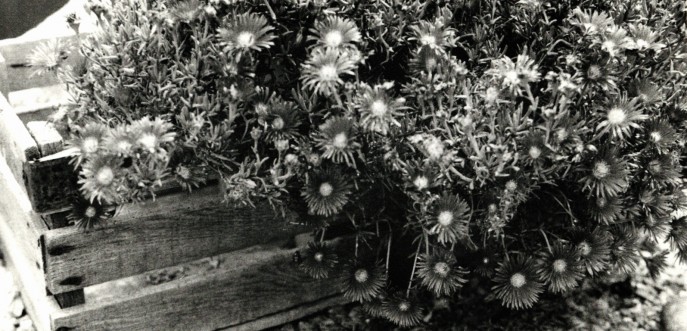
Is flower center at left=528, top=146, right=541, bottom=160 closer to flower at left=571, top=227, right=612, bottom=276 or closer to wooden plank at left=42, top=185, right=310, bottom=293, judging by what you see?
flower at left=571, top=227, right=612, bottom=276

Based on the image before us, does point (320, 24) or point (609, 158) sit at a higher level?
point (320, 24)

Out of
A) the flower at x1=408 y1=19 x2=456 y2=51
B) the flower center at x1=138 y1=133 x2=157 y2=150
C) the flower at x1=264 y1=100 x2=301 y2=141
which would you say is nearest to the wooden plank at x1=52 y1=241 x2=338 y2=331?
the flower at x1=264 y1=100 x2=301 y2=141

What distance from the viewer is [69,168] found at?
1804 millimetres

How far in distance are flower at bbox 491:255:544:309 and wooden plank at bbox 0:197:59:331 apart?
1.19 metres

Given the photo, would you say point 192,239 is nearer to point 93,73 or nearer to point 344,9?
point 93,73

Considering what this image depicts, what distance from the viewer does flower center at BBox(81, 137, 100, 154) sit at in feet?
4.91

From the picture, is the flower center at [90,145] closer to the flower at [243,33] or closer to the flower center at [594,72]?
the flower at [243,33]

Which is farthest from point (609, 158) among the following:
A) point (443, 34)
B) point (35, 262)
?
point (35, 262)

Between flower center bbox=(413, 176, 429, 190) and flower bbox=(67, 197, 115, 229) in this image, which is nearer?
flower center bbox=(413, 176, 429, 190)

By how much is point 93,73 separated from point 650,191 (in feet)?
4.59

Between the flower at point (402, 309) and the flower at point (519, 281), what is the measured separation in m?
0.24

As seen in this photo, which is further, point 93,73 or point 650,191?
point 650,191

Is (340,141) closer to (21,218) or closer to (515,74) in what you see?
(515,74)

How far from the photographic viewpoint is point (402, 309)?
6.46 feet
